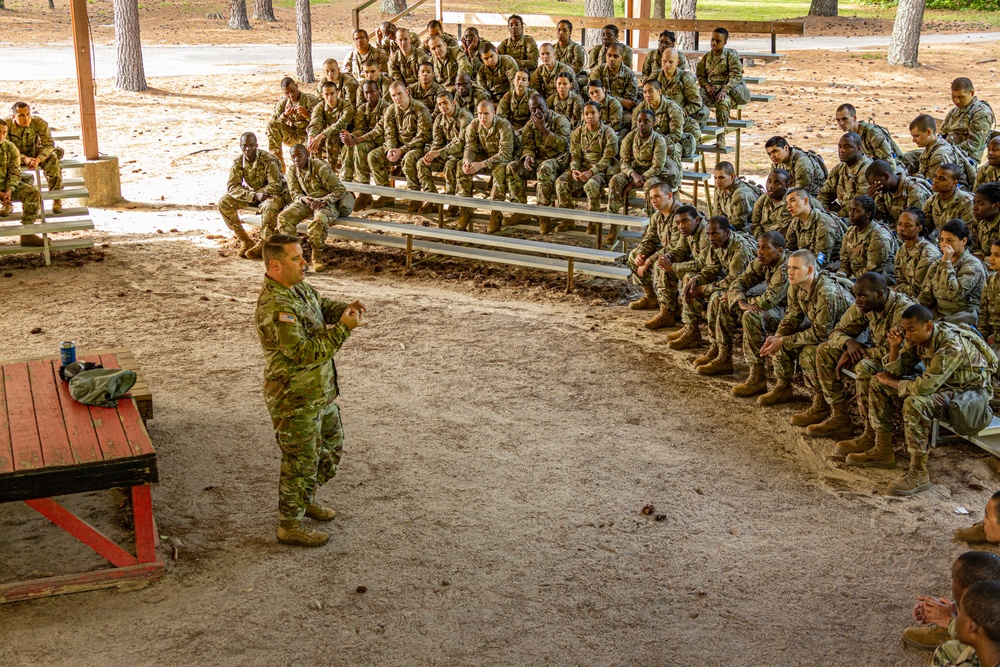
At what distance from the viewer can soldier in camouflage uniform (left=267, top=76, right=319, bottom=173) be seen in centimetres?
1399

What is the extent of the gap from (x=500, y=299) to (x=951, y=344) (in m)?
5.08

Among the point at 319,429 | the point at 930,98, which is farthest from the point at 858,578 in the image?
the point at 930,98

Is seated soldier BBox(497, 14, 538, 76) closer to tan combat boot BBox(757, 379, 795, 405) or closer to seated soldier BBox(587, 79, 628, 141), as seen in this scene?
seated soldier BBox(587, 79, 628, 141)

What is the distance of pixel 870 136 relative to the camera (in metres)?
11.5

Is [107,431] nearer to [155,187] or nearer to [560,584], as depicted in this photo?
[560,584]

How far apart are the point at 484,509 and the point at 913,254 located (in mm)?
4265

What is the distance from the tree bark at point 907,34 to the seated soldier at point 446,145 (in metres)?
15.3

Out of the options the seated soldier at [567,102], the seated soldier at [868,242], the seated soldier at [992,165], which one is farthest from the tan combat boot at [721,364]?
the seated soldier at [567,102]

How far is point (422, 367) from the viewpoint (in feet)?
30.4

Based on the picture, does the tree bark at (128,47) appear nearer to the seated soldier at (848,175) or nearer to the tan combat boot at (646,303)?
the tan combat boot at (646,303)

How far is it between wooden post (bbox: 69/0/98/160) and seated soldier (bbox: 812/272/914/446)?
1005 cm

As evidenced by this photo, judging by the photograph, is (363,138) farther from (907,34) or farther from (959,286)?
(907,34)

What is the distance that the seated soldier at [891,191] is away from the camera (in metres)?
10.1

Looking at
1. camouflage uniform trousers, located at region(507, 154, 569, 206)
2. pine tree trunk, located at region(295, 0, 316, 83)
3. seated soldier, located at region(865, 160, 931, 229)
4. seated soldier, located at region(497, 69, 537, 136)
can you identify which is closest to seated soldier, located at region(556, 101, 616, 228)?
camouflage uniform trousers, located at region(507, 154, 569, 206)
